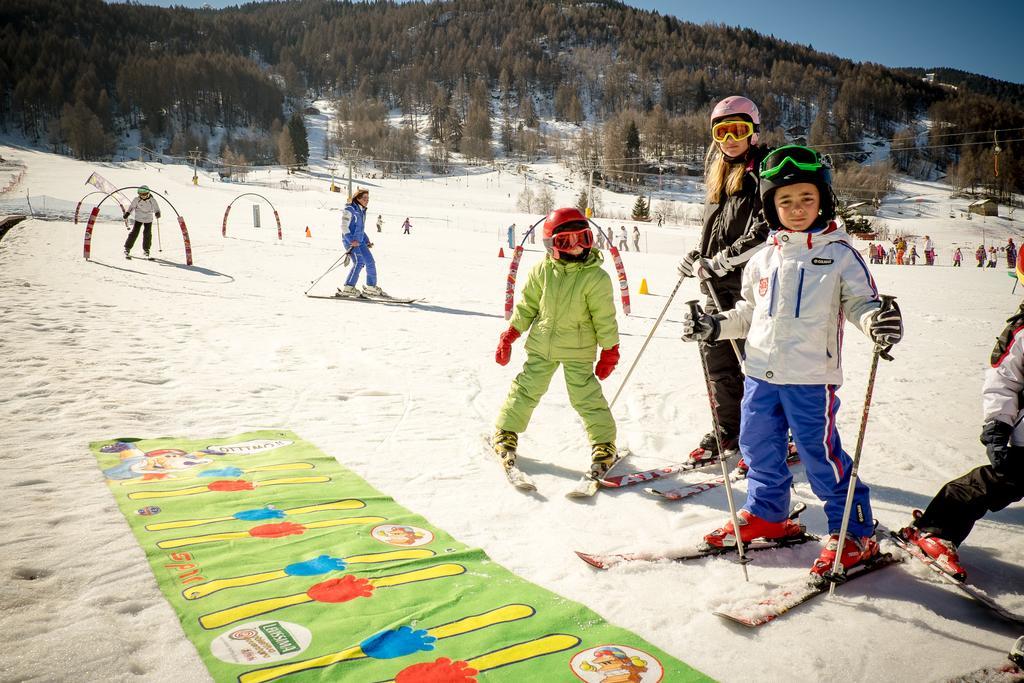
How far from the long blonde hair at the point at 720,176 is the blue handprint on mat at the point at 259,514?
10.7 feet

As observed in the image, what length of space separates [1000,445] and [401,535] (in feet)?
9.19

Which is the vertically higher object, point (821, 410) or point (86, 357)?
point (821, 410)

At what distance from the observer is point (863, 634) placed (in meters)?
2.25

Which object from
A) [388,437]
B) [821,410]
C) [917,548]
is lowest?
[388,437]

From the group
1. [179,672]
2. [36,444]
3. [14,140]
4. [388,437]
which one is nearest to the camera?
[179,672]

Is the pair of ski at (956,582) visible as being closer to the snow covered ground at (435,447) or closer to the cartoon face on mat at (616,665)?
the snow covered ground at (435,447)

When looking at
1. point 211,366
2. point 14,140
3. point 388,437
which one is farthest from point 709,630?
point 14,140

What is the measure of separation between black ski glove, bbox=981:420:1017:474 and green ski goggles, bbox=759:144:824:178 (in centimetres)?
136

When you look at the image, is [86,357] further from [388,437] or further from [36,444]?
[388,437]

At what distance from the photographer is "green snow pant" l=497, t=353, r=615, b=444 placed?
3.85 m

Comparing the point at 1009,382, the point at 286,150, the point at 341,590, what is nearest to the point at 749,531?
the point at 1009,382

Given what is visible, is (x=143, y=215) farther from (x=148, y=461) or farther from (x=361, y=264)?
(x=148, y=461)

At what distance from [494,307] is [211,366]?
582 centimetres

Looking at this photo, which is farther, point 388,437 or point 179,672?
point 388,437
